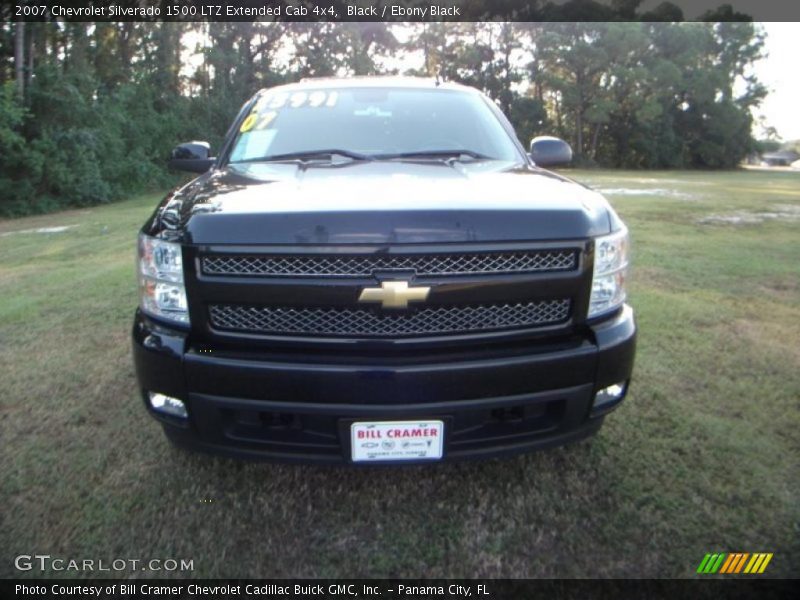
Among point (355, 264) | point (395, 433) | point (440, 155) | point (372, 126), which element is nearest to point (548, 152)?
point (440, 155)

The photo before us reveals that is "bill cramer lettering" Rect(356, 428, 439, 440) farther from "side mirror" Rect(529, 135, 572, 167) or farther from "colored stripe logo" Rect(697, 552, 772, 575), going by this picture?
"side mirror" Rect(529, 135, 572, 167)

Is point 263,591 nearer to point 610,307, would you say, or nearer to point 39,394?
point 610,307

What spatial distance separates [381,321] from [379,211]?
364mm

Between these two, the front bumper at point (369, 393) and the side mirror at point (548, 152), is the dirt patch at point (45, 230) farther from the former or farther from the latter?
the front bumper at point (369, 393)

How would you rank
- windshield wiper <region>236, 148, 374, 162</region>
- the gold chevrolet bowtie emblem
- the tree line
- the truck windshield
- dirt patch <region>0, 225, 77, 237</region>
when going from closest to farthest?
the gold chevrolet bowtie emblem, windshield wiper <region>236, 148, 374, 162</region>, the truck windshield, dirt patch <region>0, 225, 77, 237</region>, the tree line

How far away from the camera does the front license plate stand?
2074 mm

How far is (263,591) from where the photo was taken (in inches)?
81.4

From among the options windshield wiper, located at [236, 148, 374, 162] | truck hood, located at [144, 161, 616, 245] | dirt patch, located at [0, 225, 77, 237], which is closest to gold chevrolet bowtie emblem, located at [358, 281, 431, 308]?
truck hood, located at [144, 161, 616, 245]

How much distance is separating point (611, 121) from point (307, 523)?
42704 millimetres

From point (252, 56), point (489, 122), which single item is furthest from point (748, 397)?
point (252, 56)

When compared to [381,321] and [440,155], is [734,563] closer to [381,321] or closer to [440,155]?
[381,321]

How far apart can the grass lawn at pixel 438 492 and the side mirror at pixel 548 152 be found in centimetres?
136

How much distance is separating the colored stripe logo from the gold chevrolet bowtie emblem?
4.49ft

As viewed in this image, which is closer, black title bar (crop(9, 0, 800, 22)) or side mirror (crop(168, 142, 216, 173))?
side mirror (crop(168, 142, 216, 173))
